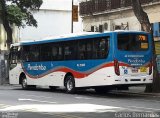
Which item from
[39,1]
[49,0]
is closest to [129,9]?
[39,1]

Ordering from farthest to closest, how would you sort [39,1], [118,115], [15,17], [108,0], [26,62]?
[15,17], [39,1], [108,0], [26,62], [118,115]

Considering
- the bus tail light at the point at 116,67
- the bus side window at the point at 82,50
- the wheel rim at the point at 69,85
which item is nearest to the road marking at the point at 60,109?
the bus tail light at the point at 116,67

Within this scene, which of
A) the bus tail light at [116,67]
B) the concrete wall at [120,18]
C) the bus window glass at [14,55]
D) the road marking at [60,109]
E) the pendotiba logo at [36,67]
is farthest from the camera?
the concrete wall at [120,18]

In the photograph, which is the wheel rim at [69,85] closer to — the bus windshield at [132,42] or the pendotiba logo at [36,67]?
the pendotiba logo at [36,67]

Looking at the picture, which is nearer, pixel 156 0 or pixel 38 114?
pixel 38 114

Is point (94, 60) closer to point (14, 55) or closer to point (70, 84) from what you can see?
point (70, 84)

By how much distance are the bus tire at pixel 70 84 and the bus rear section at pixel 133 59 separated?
3990 mm

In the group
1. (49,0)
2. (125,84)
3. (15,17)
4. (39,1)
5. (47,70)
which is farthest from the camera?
(49,0)

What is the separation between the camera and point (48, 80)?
2956cm

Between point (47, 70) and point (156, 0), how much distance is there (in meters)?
9.11

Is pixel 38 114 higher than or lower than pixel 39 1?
lower

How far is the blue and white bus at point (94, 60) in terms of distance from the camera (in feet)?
78.4

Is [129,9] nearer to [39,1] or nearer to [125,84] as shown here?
[39,1]

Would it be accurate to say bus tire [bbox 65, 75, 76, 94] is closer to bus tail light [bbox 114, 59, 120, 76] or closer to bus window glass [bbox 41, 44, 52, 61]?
bus window glass [bbox 41, 44, 52, 61]
